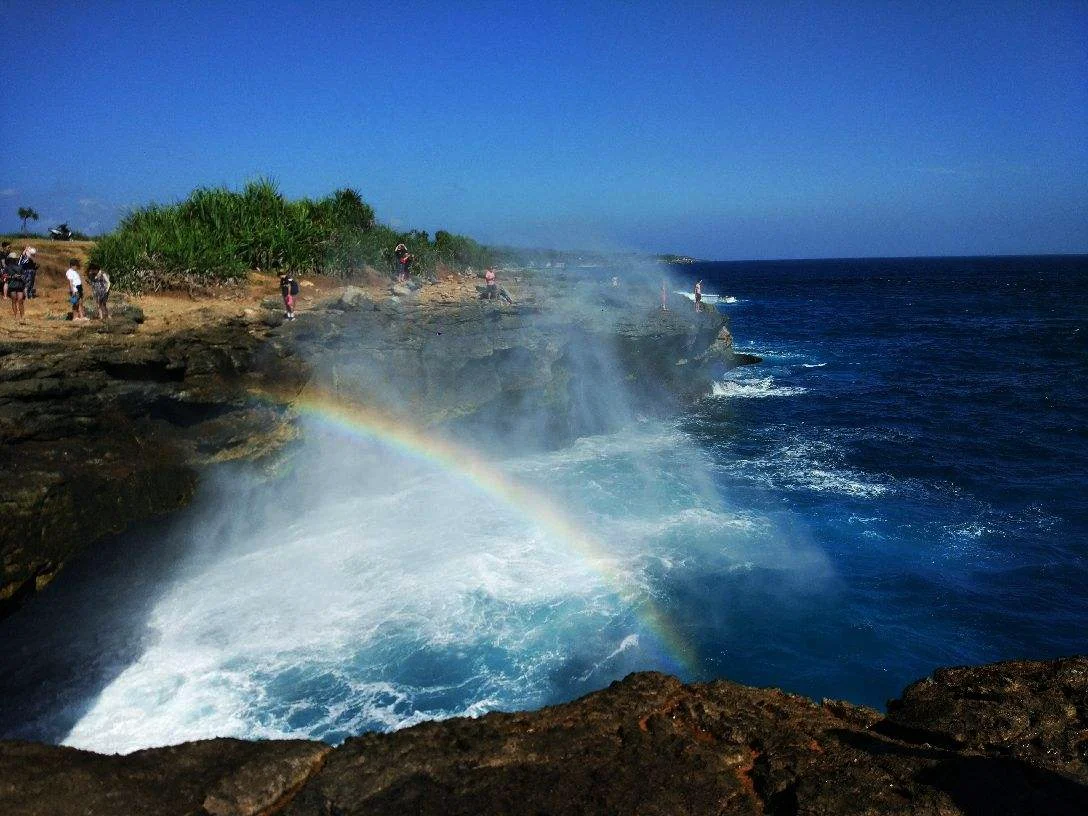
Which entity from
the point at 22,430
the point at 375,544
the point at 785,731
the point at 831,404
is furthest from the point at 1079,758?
the point at 831,404

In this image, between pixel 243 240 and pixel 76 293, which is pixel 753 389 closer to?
pixel 243 240

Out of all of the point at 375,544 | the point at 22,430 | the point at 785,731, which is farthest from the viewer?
the point at 375,544

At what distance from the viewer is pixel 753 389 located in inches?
1246

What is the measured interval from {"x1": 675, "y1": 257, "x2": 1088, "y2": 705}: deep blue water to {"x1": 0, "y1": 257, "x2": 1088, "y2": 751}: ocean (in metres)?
0.08

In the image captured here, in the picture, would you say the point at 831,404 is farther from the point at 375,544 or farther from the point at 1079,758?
the point at 1079,758

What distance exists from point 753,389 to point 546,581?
21603 millimetres

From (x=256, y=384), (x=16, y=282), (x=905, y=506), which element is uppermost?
(x=16, y=282)

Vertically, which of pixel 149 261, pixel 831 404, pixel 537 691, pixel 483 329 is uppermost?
pixel 149 261

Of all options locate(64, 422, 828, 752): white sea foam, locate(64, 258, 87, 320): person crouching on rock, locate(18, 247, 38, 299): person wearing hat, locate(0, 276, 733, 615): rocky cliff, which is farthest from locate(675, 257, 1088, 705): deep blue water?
locate(18, 247, 38, 299): person wearing hat

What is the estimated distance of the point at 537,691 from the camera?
32.5 feet

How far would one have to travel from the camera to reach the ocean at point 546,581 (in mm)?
10000

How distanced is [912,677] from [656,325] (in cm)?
1757

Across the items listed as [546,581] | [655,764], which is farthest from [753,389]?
[655,764]

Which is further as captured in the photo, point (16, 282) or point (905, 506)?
point (905, 506)
